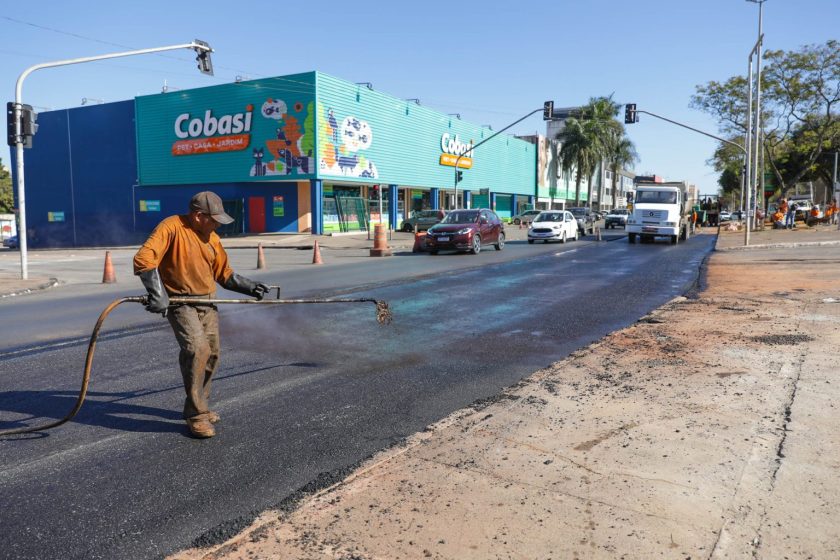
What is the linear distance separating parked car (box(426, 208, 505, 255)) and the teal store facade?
43.8 feet

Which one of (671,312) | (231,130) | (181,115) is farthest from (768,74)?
(671,312)

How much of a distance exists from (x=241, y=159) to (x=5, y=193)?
1982 inches

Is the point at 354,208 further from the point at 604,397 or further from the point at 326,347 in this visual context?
the point at 604,397

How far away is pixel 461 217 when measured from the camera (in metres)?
25.0

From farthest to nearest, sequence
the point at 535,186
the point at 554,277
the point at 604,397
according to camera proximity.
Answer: the point at 535,186
the point at 554,277
the point at 604,397

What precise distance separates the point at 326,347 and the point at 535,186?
66838mm

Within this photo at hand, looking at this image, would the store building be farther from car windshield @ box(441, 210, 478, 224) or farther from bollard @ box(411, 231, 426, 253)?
bollard @ box(411, 231, 426, 253)

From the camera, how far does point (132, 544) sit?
122 inches

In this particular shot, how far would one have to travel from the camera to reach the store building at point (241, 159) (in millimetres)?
36844

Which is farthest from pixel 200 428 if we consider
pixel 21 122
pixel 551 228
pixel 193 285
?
pixel 551 228

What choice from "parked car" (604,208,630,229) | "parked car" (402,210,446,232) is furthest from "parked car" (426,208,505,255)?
"parked car" (604,208,630,229)

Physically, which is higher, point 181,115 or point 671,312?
point 181,115

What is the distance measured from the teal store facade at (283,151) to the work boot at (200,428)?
3211 centimetres

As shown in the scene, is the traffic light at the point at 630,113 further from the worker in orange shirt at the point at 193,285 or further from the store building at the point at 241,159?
the worker in orange shirt at the point at 193,285
